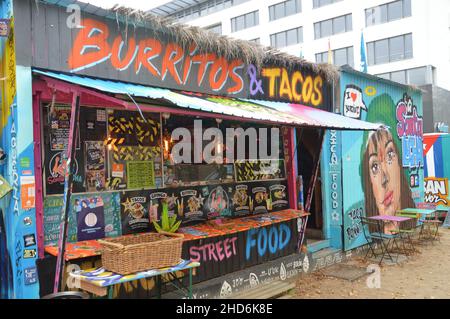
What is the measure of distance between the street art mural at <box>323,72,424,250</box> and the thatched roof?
166 centimetres

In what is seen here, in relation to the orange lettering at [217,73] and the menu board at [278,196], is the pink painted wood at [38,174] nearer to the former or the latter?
the orange lettering at [217,73]

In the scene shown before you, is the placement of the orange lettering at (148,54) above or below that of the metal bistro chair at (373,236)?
above

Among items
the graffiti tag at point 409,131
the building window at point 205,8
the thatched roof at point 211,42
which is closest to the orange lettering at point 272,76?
the thatched roof at point 211,42

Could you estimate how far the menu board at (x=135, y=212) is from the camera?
5426 millimetres

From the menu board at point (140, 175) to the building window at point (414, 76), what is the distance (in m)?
25.9

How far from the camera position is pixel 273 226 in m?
6.97

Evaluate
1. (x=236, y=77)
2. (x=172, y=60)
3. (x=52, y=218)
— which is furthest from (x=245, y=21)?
(x=52, y=218)

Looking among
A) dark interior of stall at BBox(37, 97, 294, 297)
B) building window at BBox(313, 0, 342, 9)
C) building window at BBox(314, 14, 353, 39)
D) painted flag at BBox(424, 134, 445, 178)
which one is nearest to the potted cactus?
dark interior of stall at BBox(37, 97, 294, 297)

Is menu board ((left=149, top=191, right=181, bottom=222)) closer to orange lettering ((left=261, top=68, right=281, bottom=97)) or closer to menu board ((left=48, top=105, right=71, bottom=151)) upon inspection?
menu board ((left=48, top=105, right=71, bottom=151))

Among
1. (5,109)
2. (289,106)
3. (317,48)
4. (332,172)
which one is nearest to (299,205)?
(332,172)

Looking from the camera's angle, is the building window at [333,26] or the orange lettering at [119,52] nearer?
the orange lettering at [119,52]

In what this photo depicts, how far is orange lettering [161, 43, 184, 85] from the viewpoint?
18.3 feet

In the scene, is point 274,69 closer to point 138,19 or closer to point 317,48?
point 138,19

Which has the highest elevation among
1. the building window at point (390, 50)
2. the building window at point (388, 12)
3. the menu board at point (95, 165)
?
the building window at point (388, 12)
